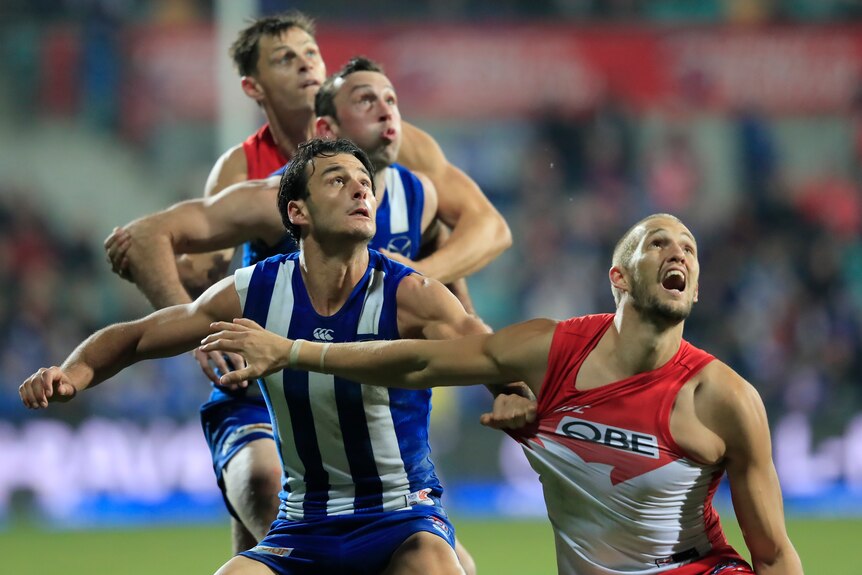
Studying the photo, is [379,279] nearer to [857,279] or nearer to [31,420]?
[31,420]

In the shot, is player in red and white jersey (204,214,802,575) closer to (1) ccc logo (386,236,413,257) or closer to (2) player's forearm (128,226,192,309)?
(2) player's forearm (128,226,192,309)

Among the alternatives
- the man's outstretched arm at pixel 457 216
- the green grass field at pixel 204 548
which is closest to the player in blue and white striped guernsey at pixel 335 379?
the man's outstretched arm at pixel 457 216

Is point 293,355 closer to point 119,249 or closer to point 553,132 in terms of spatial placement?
point 119,249

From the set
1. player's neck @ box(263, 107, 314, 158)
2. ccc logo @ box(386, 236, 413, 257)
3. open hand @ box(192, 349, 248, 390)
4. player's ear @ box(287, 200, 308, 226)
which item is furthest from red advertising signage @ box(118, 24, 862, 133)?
player's ear @ box(287, 200, 308, 226)

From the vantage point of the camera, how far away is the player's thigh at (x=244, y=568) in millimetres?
4930

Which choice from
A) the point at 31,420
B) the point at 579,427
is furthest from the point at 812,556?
the point at 31,420

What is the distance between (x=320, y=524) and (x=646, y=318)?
4.78 feet

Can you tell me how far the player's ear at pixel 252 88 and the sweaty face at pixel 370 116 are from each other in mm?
927

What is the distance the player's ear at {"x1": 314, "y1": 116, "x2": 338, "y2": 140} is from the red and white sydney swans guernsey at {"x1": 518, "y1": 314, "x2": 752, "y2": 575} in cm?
180

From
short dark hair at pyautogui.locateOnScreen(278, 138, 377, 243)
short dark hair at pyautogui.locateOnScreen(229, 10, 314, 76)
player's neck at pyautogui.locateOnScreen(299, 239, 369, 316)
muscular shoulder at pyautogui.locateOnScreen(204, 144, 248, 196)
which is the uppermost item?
short dark hair at pyautogui.locateOnScreen(229, 10, 314, 76)

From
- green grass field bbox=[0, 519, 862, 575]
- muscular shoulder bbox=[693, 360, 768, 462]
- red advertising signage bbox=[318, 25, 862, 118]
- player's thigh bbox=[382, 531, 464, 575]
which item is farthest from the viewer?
red advertising signage bbox=[318, 25, 862, 118]

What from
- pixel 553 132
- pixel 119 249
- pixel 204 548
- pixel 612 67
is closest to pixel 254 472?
pixel 119 249

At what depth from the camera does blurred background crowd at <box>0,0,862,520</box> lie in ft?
51.5

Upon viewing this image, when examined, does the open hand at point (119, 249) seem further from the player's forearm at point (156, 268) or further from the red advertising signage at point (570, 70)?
the red advertising signage at point (570, 70)
